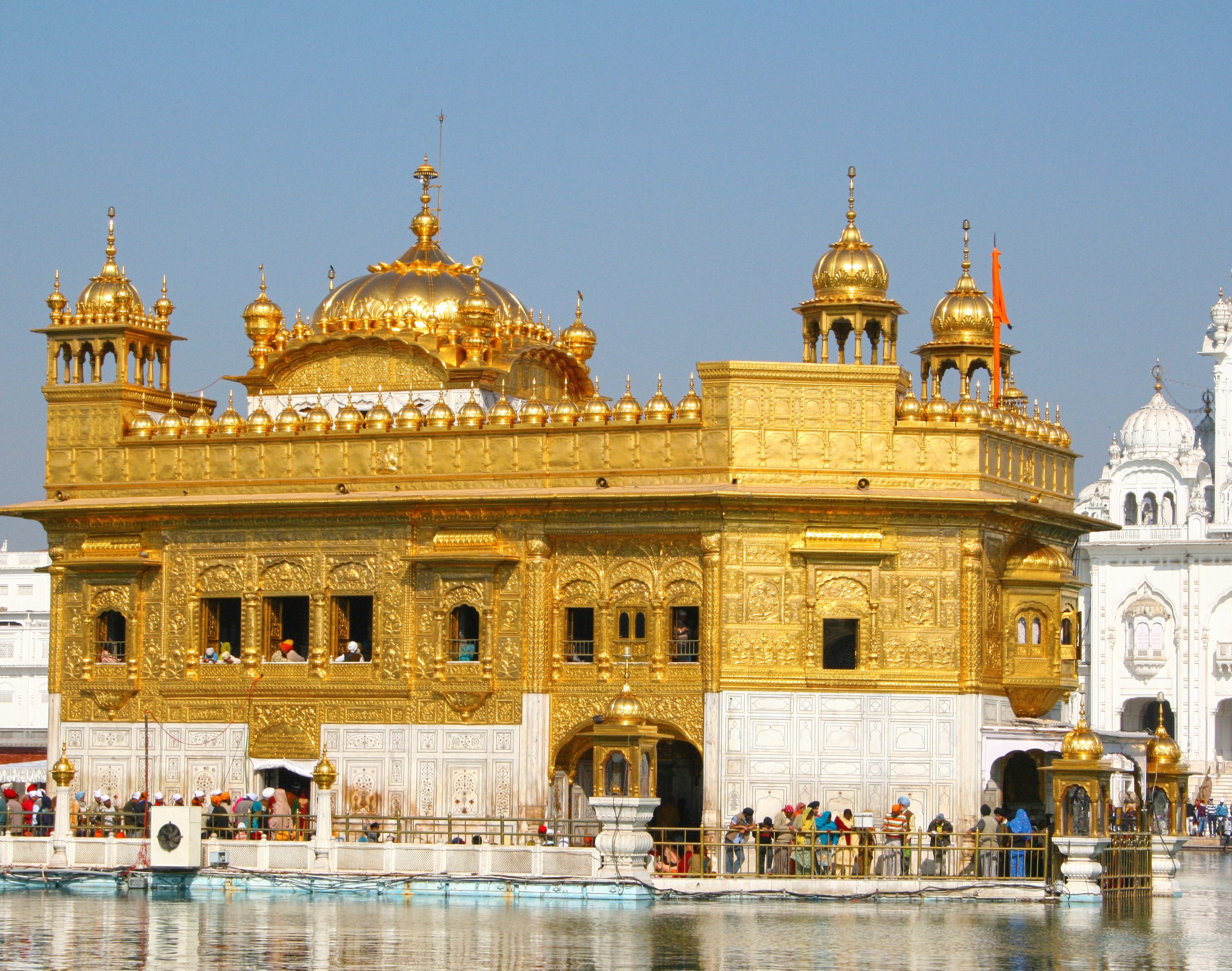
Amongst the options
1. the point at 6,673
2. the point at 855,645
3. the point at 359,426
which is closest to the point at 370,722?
the point at 359,426

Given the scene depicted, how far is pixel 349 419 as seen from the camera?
3747 cm

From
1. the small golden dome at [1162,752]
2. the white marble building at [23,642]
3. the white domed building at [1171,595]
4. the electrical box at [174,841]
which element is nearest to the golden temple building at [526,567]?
the small golden dome at [1162,752]

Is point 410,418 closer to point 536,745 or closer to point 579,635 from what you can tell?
point 579,635

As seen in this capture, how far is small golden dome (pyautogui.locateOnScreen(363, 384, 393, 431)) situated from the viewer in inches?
1465

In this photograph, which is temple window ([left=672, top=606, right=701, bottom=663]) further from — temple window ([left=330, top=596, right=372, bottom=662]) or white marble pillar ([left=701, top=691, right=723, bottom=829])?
temple window ([left=330, top=596, right=372, bottom=662])

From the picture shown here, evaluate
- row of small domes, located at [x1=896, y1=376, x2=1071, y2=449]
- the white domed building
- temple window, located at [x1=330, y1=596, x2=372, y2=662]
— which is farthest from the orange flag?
the white domed building

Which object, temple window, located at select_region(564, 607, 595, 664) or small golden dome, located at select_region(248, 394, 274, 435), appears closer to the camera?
temple window, located at select_region(564, 607, 595, 664)

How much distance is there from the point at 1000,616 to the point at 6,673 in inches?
1680

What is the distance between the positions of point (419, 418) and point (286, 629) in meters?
4.23

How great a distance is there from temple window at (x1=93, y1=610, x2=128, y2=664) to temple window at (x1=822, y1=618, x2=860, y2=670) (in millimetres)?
11284

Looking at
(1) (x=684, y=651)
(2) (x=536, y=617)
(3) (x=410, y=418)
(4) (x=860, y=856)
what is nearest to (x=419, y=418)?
(3) (x=410, y=418)

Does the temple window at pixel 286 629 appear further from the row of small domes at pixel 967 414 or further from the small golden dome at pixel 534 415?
the row of small domes at pixel 967 414

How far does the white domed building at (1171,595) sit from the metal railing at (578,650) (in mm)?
31936

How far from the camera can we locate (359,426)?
37438 mm
